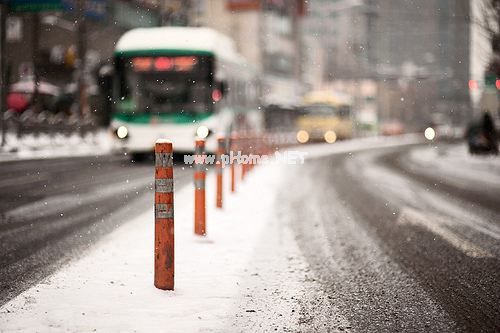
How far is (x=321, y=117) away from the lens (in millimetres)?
54875

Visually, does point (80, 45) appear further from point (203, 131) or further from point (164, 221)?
point (164, 221)

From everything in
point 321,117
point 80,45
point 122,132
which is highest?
point 80,45

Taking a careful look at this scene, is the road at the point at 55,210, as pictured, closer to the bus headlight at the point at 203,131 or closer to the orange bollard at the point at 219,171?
the orange bollard at the point at 219,171

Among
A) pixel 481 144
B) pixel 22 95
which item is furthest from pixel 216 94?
pixel 22 95

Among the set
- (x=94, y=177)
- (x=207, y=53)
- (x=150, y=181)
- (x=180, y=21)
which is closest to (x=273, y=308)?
(x=150, y=181)

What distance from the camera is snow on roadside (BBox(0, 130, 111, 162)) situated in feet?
92.1

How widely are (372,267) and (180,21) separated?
4739cm

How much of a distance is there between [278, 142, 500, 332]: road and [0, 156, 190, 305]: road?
7.41 ft

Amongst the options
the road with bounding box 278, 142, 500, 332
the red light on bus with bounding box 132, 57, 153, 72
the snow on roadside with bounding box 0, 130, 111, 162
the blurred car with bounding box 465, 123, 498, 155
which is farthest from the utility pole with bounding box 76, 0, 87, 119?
the road with bounding box 278, 142, 500, 332

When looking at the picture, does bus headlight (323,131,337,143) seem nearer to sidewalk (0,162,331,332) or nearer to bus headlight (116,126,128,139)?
bus headlight (116,126,128,139)

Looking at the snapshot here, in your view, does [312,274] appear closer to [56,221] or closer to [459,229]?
[459,229]

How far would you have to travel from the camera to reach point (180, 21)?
175 ft

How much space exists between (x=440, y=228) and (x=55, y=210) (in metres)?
5.23

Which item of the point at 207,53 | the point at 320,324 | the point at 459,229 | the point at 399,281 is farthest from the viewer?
the point at 207,53
